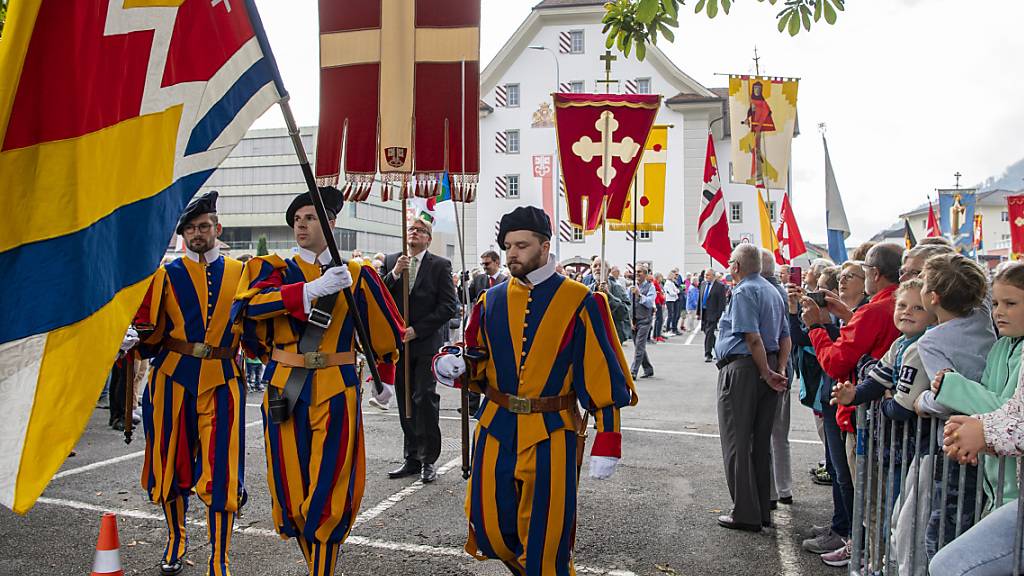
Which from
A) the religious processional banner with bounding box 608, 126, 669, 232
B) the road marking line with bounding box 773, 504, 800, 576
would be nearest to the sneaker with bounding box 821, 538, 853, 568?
the road marking line with bounding box 773, 504, 800, 576

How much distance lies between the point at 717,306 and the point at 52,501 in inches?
507

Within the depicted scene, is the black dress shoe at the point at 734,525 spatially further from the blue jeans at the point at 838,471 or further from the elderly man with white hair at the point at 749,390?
the blue jeans at the point at 838,471

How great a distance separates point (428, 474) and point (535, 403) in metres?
3.05

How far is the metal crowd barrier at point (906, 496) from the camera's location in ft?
10.1

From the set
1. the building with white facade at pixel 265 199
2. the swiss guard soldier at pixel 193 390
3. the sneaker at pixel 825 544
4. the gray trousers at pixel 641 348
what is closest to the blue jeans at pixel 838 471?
the sneaker at pixel 825 544

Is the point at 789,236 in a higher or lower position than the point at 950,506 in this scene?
higher

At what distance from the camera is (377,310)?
4246mm

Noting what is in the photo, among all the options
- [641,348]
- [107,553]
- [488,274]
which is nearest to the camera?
[107,553]

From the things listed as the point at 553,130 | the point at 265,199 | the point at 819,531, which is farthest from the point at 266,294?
the point at 265,199

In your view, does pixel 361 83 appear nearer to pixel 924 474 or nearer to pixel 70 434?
pixel 70 434

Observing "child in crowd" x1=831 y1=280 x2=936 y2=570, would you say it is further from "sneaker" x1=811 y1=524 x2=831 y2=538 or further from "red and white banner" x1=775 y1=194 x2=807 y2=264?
"red and white banner" x1=775 y1=194 x2=807 y2=264

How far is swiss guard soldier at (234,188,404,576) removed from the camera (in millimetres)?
3777

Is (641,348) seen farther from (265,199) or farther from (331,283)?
(265,199)

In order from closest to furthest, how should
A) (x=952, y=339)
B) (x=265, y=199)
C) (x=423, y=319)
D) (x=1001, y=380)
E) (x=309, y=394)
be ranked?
(x=1001, y=380) < (x=952, y=339) < (x=309, y=394) < (x=423, y=319) < (x=265, y=199)
